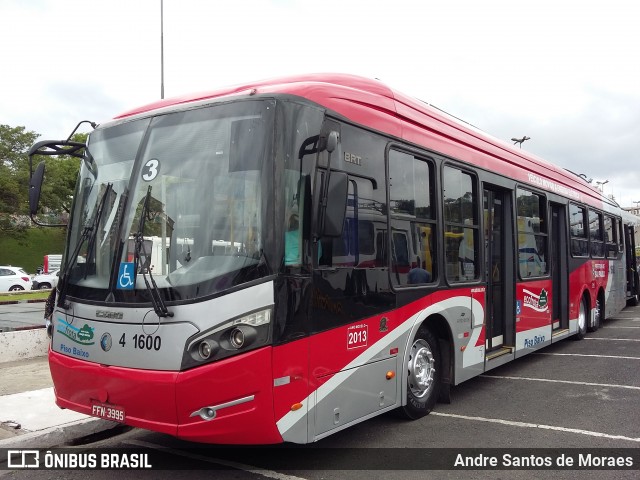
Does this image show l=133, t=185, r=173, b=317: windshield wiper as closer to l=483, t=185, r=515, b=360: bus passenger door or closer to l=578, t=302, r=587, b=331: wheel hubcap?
l=483, t=185, r=515, b=360: bus passenger door

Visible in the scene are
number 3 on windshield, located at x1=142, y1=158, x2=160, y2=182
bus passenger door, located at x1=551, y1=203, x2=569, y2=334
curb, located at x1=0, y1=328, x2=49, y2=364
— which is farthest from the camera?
bus passenger door, located at x1=551, y1=203, x2=569, y2=334

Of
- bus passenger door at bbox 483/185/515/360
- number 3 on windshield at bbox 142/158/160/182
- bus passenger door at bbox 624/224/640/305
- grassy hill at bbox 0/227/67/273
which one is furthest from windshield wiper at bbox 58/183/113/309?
grassy hill at bbox 0/227/67/273

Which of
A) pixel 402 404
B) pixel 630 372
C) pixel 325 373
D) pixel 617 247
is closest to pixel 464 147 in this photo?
pixel 402 404

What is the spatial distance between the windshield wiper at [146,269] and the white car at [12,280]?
2848cm

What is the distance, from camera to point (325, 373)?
14.3 feet

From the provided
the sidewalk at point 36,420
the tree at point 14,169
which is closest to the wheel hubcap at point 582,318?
the sidewalk at point 36,420

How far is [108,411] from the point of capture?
13.8 feet

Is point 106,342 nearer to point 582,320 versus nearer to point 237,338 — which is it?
point 237,338

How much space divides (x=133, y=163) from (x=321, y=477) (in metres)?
2.88

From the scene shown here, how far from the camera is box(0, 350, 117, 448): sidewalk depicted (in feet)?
17.3

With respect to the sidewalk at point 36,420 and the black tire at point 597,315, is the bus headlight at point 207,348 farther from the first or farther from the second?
the black tire at point 597,315

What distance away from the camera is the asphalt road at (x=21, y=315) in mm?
11531

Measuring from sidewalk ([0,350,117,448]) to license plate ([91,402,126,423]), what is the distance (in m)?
1.37

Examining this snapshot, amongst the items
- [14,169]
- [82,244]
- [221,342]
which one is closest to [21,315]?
[82,244]
